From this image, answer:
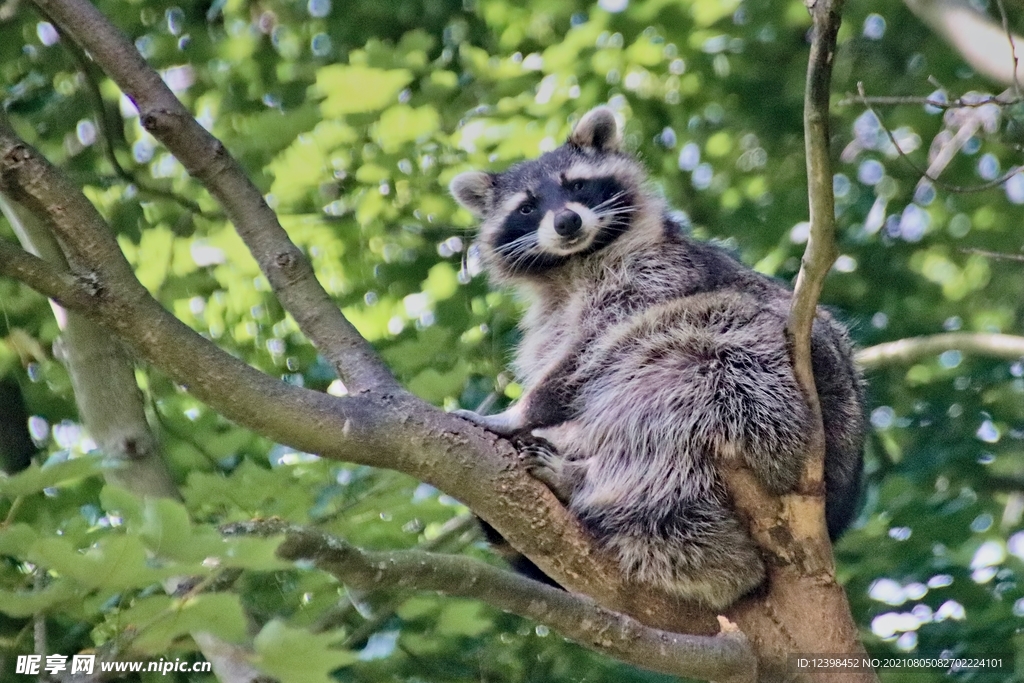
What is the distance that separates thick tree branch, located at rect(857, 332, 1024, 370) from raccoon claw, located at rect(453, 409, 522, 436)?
161cm

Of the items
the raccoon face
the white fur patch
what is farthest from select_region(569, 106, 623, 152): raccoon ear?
the white fur patch

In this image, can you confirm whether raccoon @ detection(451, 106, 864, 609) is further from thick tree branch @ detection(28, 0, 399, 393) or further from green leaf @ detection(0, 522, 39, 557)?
green leaf @ detection(0, 522, 39, 557)

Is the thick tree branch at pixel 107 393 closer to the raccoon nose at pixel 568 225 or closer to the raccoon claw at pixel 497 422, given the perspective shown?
the raccoon claw at pixel 497 422

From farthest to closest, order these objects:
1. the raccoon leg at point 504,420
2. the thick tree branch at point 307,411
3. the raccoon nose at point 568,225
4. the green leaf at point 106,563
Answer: the raccoon nose at point 568,225, the raccoon leg at point 504,420, the thick tree branch at point 307,411, the green leaf at point 106,563

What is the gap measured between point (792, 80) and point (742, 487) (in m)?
3.07

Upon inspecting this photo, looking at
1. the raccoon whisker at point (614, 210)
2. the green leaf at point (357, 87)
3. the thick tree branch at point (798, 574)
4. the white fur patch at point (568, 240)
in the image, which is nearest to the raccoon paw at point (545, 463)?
the thick tree branch at point (798, 574)

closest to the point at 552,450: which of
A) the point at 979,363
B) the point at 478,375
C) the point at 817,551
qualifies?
the point at 817,551

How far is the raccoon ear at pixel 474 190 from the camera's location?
18.0 ft

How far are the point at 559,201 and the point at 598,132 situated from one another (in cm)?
48

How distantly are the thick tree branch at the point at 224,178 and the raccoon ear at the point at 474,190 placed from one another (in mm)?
1975

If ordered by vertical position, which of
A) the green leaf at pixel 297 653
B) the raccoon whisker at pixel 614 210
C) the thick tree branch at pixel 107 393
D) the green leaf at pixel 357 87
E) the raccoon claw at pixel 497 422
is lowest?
the green leaf at pixel 297 653

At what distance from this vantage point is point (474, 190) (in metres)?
5.60

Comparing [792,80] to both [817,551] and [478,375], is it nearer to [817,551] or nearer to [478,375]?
[478,375]

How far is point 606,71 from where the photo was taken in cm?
602
